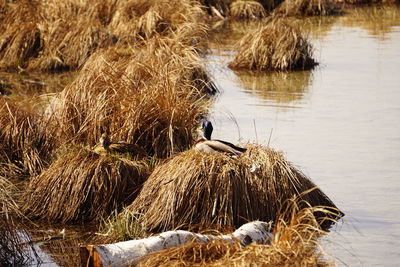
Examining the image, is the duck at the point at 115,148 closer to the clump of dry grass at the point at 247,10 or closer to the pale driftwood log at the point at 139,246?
the pale driftwood log at the point at 139,246

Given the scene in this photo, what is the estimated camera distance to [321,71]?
16.5 meters

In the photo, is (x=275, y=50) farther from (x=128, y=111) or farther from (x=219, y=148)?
(x=219, y=148)

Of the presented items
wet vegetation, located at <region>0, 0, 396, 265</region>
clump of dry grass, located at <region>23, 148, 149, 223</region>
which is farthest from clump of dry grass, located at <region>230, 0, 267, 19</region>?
clump of dry grass, located at <region>23, 148, 149, 223</region>

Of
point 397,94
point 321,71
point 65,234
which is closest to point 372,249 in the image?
point 65,234

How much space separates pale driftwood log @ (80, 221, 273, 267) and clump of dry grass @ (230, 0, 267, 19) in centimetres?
1688

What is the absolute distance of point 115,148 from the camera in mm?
9281

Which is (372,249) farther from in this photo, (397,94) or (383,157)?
(397,94)

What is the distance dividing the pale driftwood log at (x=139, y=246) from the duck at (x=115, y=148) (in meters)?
2.26

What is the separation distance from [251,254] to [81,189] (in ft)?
9.02

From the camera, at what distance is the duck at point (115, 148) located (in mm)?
9109

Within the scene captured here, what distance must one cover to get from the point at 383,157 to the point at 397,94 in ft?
12.8

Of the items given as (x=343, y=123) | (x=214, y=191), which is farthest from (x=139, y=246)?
(x=343, y=123)

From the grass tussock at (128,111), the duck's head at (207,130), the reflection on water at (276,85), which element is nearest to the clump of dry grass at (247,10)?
the reflection on water at (276,85)

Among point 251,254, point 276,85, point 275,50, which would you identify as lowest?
point 276,85
